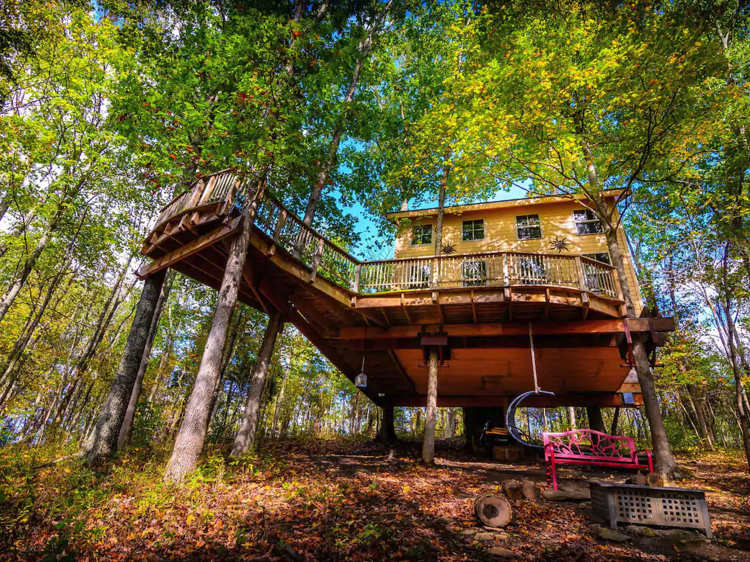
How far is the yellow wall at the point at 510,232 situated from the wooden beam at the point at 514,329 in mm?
5838

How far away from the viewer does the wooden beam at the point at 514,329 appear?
8.91 metres

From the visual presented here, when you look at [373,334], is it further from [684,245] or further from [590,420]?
[684,245]

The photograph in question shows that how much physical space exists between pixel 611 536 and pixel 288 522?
404 centimetres

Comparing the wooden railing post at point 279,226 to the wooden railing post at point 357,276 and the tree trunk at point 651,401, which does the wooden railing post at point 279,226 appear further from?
the tree trunk at point 651,401

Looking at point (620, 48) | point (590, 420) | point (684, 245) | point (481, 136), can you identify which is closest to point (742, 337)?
point (684, 245)

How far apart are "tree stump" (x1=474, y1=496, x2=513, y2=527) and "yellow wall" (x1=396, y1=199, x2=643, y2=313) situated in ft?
39.3

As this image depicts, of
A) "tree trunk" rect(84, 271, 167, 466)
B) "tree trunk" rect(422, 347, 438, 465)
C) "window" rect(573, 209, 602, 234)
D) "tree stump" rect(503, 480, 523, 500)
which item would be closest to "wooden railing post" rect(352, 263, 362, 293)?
"tree trunk" rect(422, 347, 438, 465)

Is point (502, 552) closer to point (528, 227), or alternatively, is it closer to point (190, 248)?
point (190, 248)

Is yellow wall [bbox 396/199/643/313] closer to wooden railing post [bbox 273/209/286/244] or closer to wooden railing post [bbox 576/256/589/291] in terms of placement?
wooden railing post [bbox 576/256/589/291]

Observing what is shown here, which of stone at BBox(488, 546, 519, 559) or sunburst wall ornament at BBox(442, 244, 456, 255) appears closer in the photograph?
stone at BBox(488, 546, 519, 559)

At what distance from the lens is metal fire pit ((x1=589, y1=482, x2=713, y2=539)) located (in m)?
4.32

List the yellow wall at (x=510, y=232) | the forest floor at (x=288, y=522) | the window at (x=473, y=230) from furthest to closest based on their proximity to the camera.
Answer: the window at (x=473, y=230) → the yellow wall at (x=510, y=232) → the forest floor at (x=288, y=522)

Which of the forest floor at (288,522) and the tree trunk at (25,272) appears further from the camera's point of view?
the tree trunk at (25,272)

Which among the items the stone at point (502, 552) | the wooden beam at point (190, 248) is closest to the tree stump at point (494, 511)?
the stone at point (502, 552)
